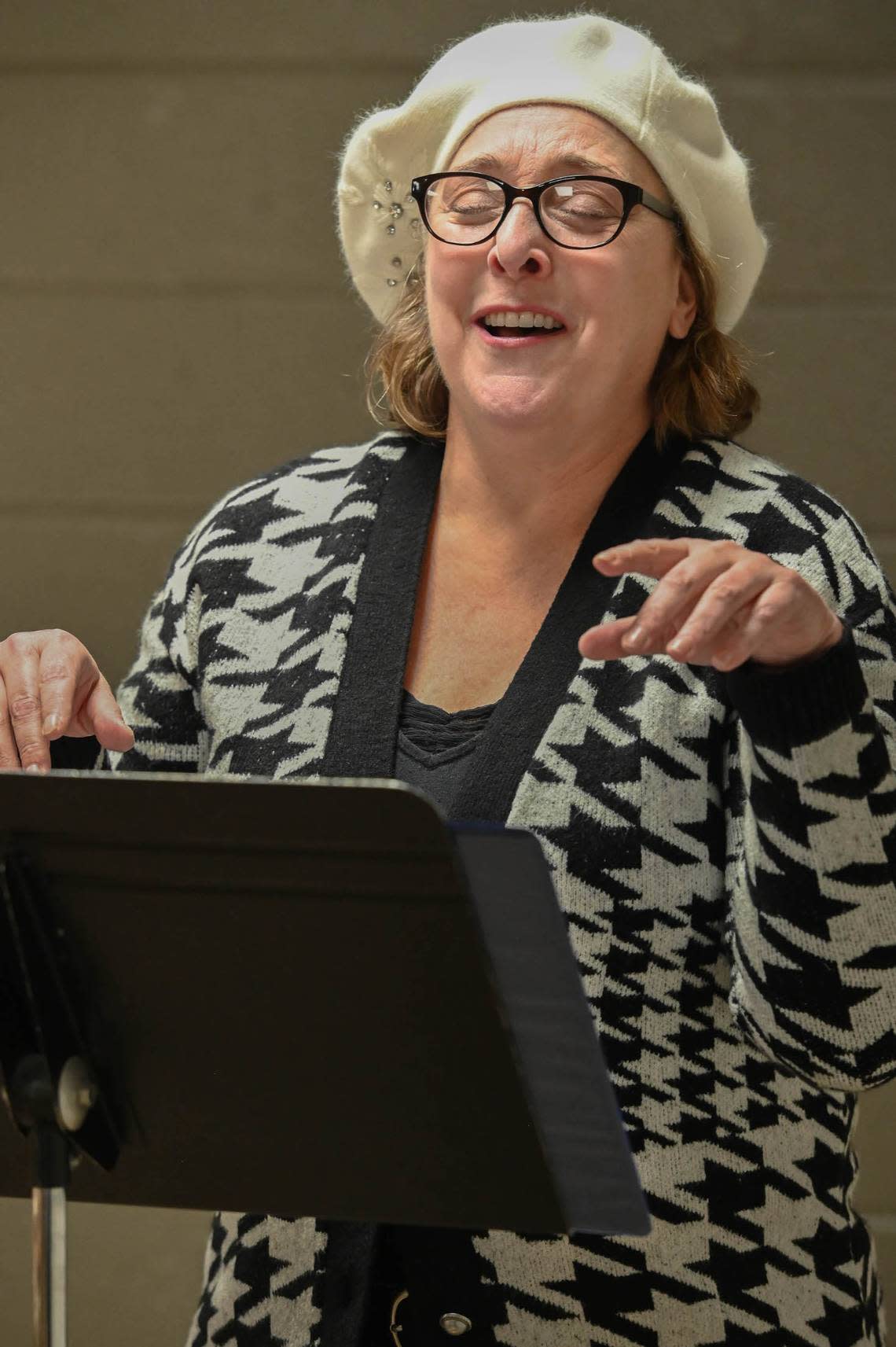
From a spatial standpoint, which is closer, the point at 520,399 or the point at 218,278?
the point at 520,399

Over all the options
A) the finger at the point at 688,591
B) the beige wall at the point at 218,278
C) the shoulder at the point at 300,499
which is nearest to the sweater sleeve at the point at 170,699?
the shoulder at the point at 300,499

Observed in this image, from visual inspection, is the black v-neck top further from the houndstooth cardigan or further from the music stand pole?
the music stand pole

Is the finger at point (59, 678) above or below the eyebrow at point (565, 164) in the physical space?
below

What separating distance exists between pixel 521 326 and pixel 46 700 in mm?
575

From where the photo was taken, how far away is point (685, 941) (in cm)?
129

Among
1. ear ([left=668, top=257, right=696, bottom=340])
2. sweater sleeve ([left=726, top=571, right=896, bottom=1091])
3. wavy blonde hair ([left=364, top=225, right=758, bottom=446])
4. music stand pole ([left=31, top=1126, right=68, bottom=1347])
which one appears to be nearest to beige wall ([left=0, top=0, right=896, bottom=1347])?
wavy blonde hair ([left=364, top=225, right=758, bottom=446])

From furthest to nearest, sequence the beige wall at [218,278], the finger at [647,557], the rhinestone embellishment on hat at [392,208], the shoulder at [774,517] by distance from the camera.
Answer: the beige wall at [218,278]
the rhinestone embellishment on hat at [392,208]
the shoulder at [774,517]
the finger at [647,557]

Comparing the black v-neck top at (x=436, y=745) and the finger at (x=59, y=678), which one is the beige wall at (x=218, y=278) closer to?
the black v-neck top at (x=436, y=745)

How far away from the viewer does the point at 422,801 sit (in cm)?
83

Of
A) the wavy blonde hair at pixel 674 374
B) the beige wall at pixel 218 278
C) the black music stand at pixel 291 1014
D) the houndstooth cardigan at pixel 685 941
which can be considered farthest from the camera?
the beige wall at pixel 218 278

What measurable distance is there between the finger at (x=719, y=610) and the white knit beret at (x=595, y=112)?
0.63m

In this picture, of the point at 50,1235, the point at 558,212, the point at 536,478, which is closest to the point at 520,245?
the point at 558,212

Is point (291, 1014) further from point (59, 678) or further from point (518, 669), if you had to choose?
point (518, 669)

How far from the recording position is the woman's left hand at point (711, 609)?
97cm
